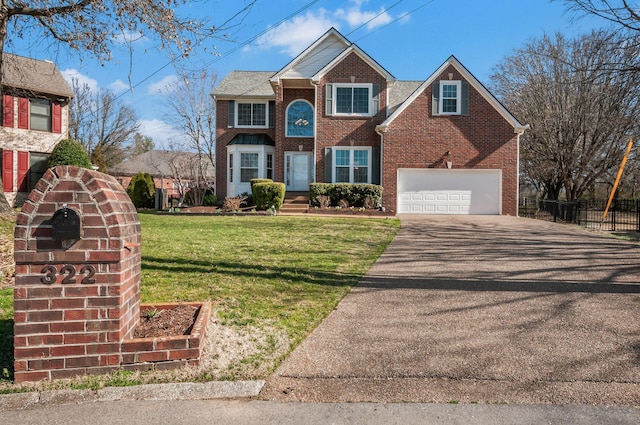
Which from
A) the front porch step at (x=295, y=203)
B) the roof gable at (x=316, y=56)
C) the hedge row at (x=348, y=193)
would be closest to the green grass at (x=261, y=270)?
the front porch step at (x=295, y=203)

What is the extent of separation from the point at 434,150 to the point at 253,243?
12.8 metres

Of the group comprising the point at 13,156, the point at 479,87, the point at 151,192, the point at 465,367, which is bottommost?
the point at 465,367

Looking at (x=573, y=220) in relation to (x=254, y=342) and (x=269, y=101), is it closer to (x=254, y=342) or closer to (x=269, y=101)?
(x=269, y=101)

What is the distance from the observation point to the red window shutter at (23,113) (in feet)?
74.9

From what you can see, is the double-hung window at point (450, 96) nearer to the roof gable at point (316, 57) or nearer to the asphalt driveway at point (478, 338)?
the roof gable at point (316, 57)

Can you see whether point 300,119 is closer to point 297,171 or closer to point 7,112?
point 297,171

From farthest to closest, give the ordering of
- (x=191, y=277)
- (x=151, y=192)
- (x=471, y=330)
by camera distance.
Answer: (x=151, y=192), (x=191, y=277), (x=471, y=330)

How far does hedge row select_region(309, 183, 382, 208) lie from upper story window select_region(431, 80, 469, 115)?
4675mm

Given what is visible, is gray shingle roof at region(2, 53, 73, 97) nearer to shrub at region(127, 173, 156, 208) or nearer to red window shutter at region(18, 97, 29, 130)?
red window shutter at region(18, 97, 29, 130)

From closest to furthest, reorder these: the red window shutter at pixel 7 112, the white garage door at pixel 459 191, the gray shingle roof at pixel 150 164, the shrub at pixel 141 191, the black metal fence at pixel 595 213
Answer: the black metal fence at pixel 595 213
the white garage door at pixel 459 191
the red window shutter at pixel 7 112
the shrub at pixel 141 191
the gray shingle roof at pixel 150 164

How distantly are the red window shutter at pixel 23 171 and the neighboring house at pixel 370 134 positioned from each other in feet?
32.3

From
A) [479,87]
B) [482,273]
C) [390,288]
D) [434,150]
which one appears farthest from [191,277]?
[479,87]

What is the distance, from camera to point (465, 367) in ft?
13.0

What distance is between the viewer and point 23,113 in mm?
23016
